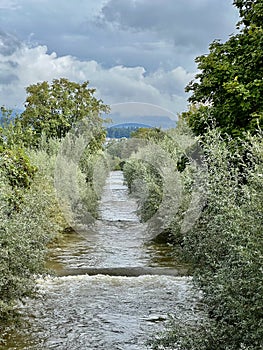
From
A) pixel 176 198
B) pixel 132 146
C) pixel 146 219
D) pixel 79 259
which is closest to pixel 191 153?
pixel 176 198

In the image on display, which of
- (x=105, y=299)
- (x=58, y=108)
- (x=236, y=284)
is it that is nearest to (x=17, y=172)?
(x=105, y=299)

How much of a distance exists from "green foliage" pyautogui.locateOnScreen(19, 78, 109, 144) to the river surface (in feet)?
54.5

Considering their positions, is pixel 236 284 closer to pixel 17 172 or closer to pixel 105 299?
pixel 105 299

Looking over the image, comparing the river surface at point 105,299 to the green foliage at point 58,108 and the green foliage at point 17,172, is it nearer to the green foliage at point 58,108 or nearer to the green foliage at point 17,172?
the green foliage at point 17,172

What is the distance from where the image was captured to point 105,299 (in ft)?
31.0

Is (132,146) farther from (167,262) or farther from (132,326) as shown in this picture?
(132,326)

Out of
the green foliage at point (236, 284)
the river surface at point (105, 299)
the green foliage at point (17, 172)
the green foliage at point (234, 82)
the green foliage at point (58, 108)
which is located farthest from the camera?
the green foliage at point (58, 108)

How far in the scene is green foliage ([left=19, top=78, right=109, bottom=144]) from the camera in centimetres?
3066

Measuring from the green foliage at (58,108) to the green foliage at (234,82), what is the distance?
19.6 metres

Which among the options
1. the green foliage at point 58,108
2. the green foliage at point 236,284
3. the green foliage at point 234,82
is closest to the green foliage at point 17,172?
the green foliage at point 234,82

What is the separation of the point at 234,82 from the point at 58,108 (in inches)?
905

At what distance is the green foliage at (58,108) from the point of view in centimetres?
3066

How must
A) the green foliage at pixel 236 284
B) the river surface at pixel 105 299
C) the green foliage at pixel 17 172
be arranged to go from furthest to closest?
the green foliage at pixel 17 172
the river surface at pixel 105 299
the green foliage at pixel 236 284

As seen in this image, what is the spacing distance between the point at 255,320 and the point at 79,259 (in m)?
8.98
